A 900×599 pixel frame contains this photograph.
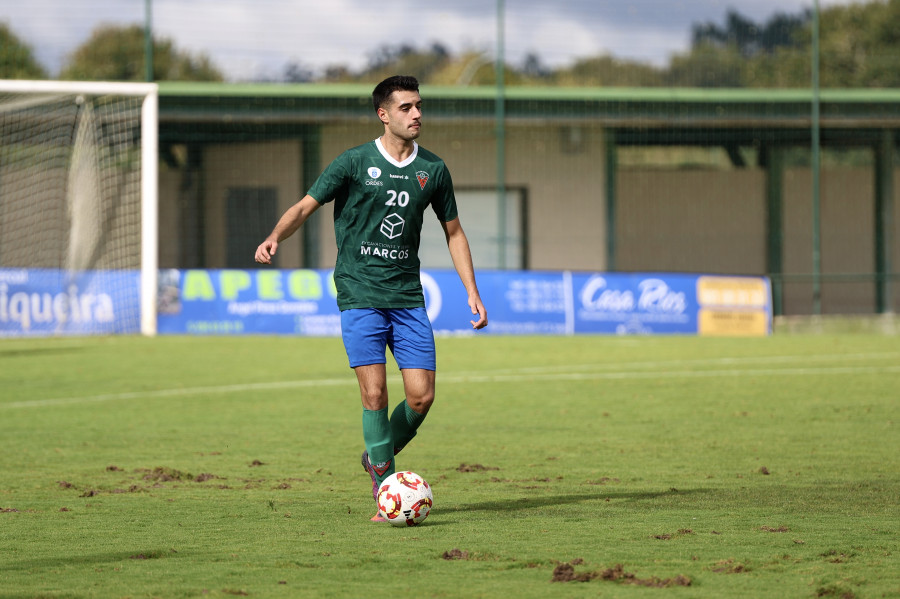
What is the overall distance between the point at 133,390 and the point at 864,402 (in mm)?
7059

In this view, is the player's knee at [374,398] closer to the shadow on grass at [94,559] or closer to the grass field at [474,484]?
Answer: the grass field at [474,484]

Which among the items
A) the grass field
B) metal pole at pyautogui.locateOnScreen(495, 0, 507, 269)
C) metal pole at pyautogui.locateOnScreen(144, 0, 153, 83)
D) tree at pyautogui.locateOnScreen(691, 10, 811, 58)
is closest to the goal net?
metal pole at pyautogui.locateOnScreen(144, 0, 153, 83)

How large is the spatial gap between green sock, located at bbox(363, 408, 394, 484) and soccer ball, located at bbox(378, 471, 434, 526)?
0.32 m

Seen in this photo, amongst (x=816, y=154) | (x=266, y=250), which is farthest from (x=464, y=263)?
(x=816, y=154)

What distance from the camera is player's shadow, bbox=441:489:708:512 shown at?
5801mm

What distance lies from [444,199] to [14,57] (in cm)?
1904

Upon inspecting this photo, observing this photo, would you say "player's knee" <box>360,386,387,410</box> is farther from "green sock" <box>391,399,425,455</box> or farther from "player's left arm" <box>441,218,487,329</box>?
"player's left arm" <box>441,218,487,329</box>

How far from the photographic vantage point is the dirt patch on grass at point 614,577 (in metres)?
4.14

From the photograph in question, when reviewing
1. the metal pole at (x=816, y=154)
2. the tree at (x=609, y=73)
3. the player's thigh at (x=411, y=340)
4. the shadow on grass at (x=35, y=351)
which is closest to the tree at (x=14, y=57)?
the shadow on grass at (x=35, y=351)

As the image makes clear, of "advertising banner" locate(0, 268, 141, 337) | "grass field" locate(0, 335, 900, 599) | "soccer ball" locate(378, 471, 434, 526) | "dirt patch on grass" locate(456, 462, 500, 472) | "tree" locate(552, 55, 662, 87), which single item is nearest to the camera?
"grass field" locate(0, 335, 900, 599)

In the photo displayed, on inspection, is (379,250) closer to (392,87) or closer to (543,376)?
(392,87)

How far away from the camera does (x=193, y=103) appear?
77.9ft

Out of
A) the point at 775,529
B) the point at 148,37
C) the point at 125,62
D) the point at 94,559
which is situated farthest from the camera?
the point at 125,62

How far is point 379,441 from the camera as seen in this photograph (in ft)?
18.6
